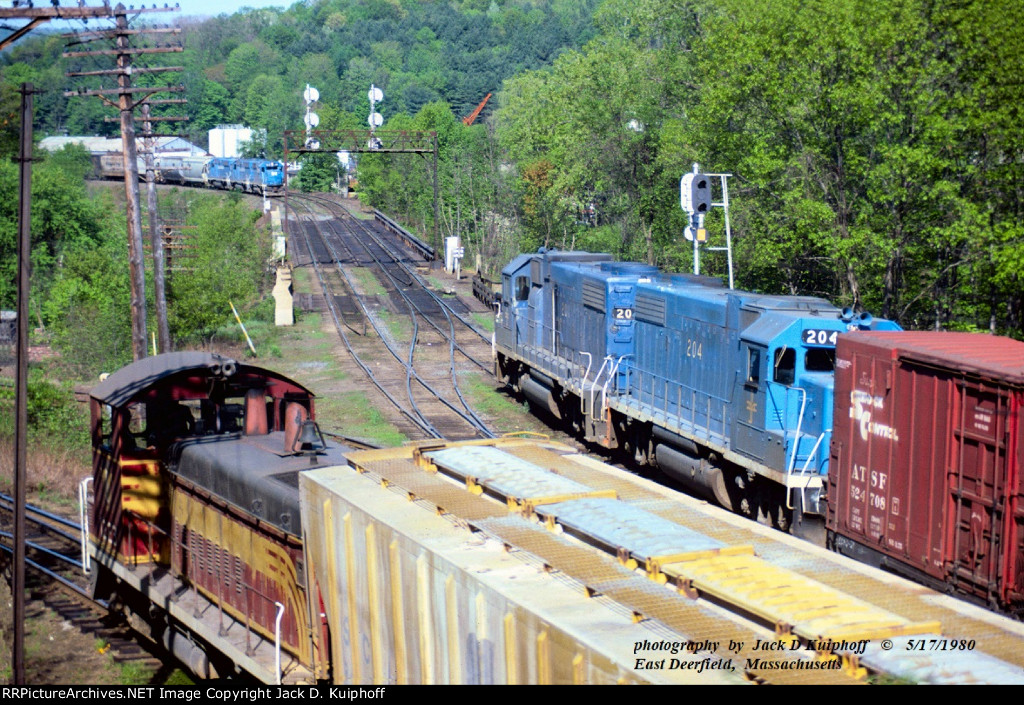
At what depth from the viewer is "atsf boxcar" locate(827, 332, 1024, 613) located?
992cm

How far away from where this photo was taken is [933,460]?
11.0 metres

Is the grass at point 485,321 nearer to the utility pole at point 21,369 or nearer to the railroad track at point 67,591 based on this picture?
the railroad track at point 67,591

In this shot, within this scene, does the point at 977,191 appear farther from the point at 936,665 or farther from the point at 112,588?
the point at 936,665

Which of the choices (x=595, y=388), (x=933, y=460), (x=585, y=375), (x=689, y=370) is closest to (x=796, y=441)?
(x=933, y=460)

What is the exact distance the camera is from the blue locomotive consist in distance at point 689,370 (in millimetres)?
14766

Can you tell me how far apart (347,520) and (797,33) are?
71.7 feet

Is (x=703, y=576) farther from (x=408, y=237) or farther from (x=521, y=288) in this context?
(x=408, y=237)

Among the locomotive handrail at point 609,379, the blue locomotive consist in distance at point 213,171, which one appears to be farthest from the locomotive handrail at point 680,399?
the blue locomotive consist in distance at point 213,171

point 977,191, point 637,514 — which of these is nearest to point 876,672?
point 637,514

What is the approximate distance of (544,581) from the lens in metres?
6.18

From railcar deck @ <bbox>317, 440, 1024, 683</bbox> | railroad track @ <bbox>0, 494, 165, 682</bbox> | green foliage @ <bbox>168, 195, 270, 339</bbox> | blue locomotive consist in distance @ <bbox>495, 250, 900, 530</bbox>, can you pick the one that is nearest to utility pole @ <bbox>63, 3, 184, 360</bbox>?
railroad track @ <bbox>0, 494, 165, 682</bbox>

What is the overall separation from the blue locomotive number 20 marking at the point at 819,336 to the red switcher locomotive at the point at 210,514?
23.4ft

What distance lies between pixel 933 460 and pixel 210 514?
764cm

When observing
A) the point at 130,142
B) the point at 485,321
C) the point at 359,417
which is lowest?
the point at 359,417
